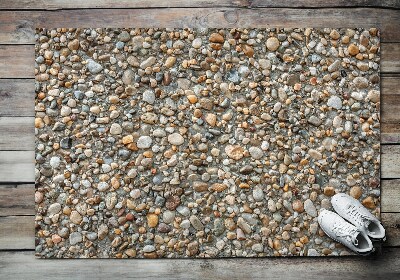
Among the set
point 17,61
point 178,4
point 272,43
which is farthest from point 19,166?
point 272,43

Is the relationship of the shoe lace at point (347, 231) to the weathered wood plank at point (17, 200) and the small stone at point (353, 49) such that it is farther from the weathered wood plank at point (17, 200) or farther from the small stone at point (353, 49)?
the weathered wood plank at point (17, 200)

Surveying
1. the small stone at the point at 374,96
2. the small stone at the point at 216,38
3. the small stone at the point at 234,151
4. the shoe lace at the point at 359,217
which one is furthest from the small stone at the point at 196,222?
the small stone at the point at 374,96

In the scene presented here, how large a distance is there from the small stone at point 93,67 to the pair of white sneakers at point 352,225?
0.88 m

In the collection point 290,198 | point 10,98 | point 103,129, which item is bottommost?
point 290,198

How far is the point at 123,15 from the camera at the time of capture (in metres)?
1.56

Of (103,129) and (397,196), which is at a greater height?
(103,129)

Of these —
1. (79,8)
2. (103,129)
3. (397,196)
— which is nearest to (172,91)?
(103,129)

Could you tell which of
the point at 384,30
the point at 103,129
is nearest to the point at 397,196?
the point at 384,30

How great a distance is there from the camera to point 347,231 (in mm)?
1493

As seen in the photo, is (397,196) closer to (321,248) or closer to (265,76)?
(321,248)

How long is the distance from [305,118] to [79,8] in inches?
33.3

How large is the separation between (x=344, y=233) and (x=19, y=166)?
1.09 metres

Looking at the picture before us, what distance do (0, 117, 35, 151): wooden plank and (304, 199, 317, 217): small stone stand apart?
3.07 feet

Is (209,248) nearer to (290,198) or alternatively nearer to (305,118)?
(290,198)
